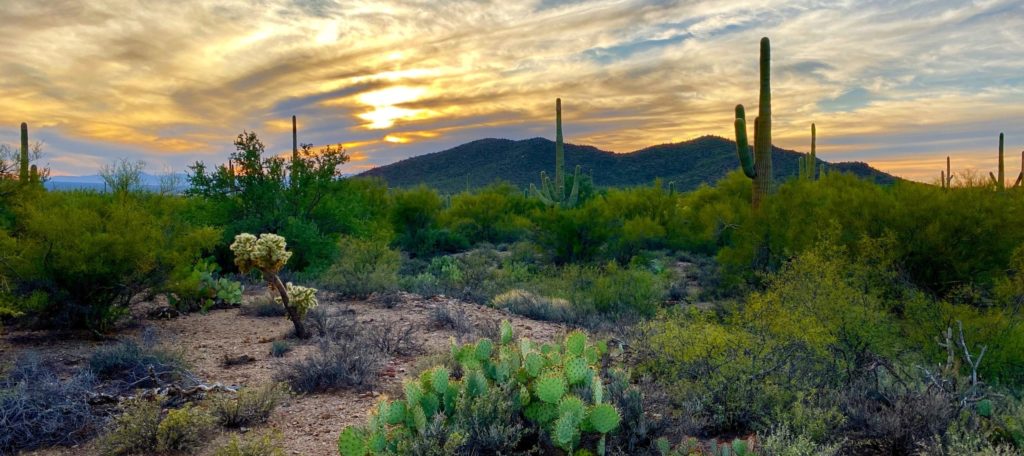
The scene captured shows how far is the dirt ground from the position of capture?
227 inches

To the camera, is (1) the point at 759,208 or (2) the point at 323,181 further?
(2) the point at 323,181

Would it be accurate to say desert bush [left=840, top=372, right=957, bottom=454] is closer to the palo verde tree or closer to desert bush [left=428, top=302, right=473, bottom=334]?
desert bush [left=428, top=302, right=473, bottom=334]

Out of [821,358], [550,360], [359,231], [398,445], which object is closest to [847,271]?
[821,358]

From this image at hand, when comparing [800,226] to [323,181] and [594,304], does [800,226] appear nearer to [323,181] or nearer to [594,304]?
[594,304]

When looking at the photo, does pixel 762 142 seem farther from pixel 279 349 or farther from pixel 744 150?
pixel 279 349

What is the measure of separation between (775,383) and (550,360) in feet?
7.02

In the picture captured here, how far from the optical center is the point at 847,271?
29.1ft

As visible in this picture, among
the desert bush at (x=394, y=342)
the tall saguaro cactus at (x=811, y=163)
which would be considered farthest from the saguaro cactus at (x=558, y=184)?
the desert bush at (x=394, y=342)

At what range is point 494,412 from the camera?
443 cm

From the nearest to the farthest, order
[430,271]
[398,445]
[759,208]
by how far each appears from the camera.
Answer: [398,445], [759,208], [430,271]

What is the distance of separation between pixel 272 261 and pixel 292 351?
122 cm

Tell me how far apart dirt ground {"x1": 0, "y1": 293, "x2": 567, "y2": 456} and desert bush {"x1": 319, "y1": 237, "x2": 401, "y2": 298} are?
0.46 meters

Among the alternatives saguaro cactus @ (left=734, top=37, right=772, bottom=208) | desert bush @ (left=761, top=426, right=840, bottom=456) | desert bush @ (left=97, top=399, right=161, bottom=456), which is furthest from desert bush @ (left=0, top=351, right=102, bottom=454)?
saguaro cactus @ (left=734, top=37, right=772, bottom=208)

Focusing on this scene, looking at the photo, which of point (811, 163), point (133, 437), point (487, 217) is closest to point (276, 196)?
point (133, 437)
